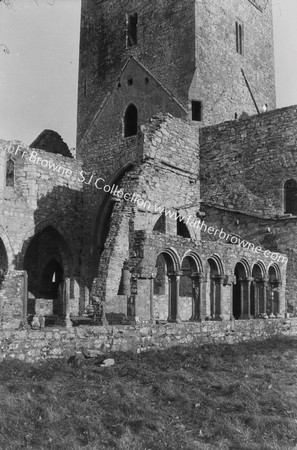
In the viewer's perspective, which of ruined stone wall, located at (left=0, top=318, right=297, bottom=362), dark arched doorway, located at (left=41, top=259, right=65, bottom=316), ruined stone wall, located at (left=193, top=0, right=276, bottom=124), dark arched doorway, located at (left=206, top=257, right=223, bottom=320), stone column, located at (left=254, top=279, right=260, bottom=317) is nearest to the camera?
ruined stone wall, located at (left=0, top=318, right=297, bottom=362)

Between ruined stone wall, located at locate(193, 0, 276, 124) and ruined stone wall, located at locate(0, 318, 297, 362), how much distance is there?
10.2 metres

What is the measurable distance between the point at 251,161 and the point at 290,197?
179cm

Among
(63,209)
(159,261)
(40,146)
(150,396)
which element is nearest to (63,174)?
(63,209)

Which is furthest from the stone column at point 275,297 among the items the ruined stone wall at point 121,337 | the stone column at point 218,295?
the stone column at point 218,295

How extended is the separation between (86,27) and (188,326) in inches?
744

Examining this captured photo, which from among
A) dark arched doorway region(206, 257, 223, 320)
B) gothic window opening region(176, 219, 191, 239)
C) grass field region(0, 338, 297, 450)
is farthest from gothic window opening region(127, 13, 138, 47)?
grass field region(0, 338, 297, 450)

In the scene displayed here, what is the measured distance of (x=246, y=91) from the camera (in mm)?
24828

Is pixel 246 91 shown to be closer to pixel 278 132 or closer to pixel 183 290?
pixel 278 132

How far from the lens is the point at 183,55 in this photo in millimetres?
22922

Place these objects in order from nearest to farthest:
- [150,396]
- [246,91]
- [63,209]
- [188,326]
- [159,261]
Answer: [150,396] < [188,326] < [159,261] < [63,209] < [246,91]

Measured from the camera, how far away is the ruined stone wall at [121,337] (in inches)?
392

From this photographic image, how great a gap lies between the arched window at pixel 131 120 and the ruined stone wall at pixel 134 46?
48.5 inches

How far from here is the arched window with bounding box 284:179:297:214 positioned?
19.0 m

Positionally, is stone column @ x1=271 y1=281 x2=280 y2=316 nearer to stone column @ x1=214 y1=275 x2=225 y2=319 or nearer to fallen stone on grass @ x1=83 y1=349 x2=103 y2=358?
stone column @ x1=214 y1=275 x2=225 y2=319
